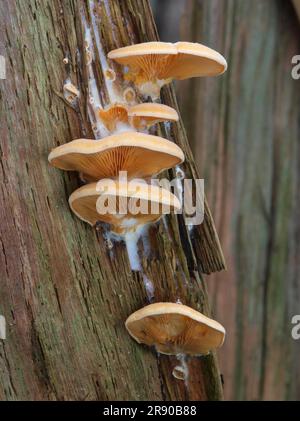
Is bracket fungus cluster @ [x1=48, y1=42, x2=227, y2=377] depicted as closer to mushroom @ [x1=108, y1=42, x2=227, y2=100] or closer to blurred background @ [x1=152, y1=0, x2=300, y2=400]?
A: mushroom @ [x1=108, y1=42, x2=227, y2=100]

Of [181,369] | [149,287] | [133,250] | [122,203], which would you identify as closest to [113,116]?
[122,203]

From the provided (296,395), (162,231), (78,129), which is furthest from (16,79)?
(296,395)

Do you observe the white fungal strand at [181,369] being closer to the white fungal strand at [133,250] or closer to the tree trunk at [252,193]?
the white fungal strand at [133,250]

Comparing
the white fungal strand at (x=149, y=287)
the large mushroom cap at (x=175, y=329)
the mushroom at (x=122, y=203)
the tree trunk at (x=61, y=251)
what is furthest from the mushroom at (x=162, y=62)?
the large mushroom cap at (x=175, y=329)

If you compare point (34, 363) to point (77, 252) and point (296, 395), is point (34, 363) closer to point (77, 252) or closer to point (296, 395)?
point (77, 252)

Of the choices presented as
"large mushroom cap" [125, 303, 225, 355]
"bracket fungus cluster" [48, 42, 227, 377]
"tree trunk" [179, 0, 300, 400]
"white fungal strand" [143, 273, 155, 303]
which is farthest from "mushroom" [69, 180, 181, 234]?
"tree trunk" [179, 0, 300, 400]

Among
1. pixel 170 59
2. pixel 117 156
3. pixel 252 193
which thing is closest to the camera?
pixel 117 156

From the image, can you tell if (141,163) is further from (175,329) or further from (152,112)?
(175,329)
